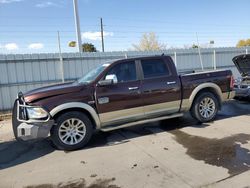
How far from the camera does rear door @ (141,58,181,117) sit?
5832 millimetres

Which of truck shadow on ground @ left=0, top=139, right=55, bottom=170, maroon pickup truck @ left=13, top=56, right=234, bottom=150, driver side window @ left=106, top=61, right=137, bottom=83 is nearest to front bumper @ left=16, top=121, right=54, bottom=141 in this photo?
maroon pickup truck @ left=13, top=56, right=234, bottom=150

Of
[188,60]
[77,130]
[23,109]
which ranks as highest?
[188,60]

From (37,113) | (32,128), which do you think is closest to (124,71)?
(37,113)

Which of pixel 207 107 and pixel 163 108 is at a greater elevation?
pixel 163 108

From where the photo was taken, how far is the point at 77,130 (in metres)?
5.24

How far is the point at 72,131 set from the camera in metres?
5.20

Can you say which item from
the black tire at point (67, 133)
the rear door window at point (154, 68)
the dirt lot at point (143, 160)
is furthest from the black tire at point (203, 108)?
the black tire at point (67, 133)

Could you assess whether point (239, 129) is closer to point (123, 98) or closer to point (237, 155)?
point (237, 155)

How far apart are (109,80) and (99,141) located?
1.45 meters

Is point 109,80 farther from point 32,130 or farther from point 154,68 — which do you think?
point 32,130

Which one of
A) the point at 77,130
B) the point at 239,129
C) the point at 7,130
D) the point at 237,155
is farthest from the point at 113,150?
the point at 7,130

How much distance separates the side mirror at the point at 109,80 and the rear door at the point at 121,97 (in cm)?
8

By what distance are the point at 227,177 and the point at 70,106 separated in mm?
3163

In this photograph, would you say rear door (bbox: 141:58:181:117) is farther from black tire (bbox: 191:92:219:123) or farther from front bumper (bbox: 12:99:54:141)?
front bumper (bbox: 12:99:54:141)
